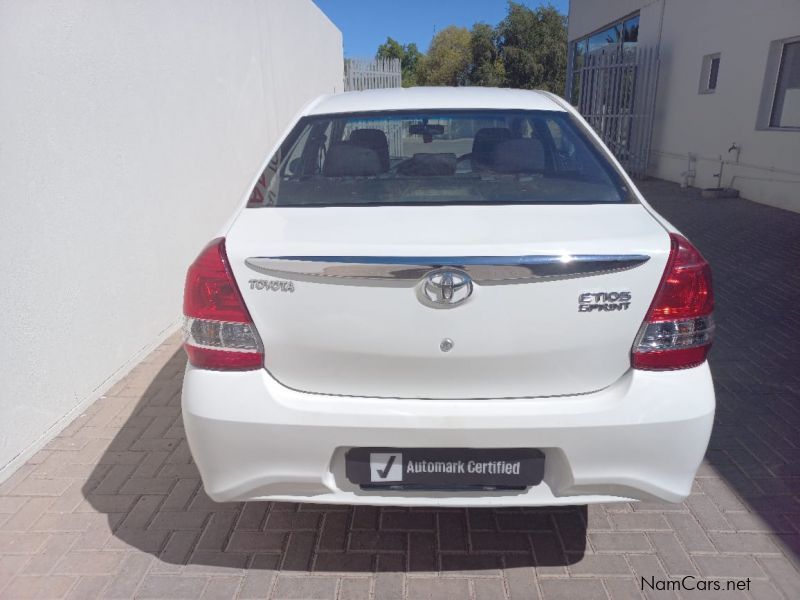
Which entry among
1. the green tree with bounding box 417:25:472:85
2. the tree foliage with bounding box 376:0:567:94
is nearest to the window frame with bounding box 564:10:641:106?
the tree foliage with bounding box 376:0:567:94

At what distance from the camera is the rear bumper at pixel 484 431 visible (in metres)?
1.78

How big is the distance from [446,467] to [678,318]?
33.1 inches

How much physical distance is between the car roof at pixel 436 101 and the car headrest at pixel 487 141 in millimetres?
131

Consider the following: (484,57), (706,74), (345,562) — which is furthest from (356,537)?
(484,57)

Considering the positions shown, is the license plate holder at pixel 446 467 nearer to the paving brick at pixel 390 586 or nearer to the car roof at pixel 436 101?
the paving brick at pixel 390 586

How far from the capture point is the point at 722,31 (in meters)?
9.74

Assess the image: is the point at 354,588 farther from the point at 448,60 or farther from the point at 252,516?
the point at 448,60

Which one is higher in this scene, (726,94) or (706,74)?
(706,74)

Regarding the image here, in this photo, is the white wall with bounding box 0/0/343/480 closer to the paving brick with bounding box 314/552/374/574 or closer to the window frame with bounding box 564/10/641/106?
the paving brick with bounding box 314/552/374/574

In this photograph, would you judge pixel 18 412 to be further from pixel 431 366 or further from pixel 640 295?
pixel 640 295

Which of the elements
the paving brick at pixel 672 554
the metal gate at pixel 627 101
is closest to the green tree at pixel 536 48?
the metal gate at pixel 627 101

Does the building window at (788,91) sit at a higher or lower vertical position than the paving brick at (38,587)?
higher

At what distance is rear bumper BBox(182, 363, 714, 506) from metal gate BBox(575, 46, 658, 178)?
38.4 feet

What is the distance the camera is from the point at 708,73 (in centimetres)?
1055
